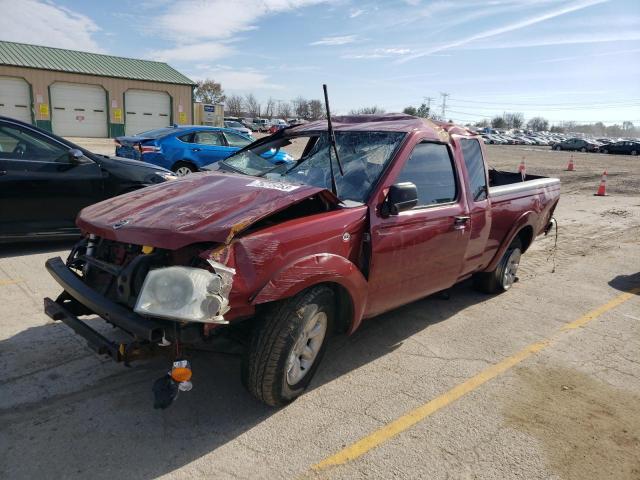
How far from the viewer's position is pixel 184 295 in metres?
2.55

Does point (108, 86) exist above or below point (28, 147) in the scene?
above

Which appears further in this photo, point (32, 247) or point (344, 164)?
point (32, 247)

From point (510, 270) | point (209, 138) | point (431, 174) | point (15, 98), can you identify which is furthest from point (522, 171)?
point (15, 98)

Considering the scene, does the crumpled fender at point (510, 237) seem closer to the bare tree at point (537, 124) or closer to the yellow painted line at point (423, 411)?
the yellow painted line at point (423, 411)

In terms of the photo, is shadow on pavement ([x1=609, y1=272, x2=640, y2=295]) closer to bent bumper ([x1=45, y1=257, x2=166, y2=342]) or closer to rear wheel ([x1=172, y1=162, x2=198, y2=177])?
bent bumper ([x1=45, y1=257, x2=166, y2=342])

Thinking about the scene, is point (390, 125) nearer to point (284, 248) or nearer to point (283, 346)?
point (284, 248)

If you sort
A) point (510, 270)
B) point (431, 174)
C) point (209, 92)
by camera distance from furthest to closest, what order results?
point (209, 92) < point (510, 270) < point (431, 174)

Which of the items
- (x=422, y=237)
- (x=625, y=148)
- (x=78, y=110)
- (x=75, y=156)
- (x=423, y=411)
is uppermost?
(x=78, y=110)

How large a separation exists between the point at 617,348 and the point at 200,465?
3.85 metres

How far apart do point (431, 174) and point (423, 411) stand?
1.90 metres

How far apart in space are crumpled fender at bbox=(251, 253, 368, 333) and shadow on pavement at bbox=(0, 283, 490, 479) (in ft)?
2.35

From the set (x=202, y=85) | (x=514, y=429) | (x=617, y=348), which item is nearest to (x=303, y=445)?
(x=514, y=429)

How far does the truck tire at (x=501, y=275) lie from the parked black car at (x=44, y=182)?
15.4 feet

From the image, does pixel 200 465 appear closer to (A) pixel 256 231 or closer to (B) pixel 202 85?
(A) pixel 256 231
